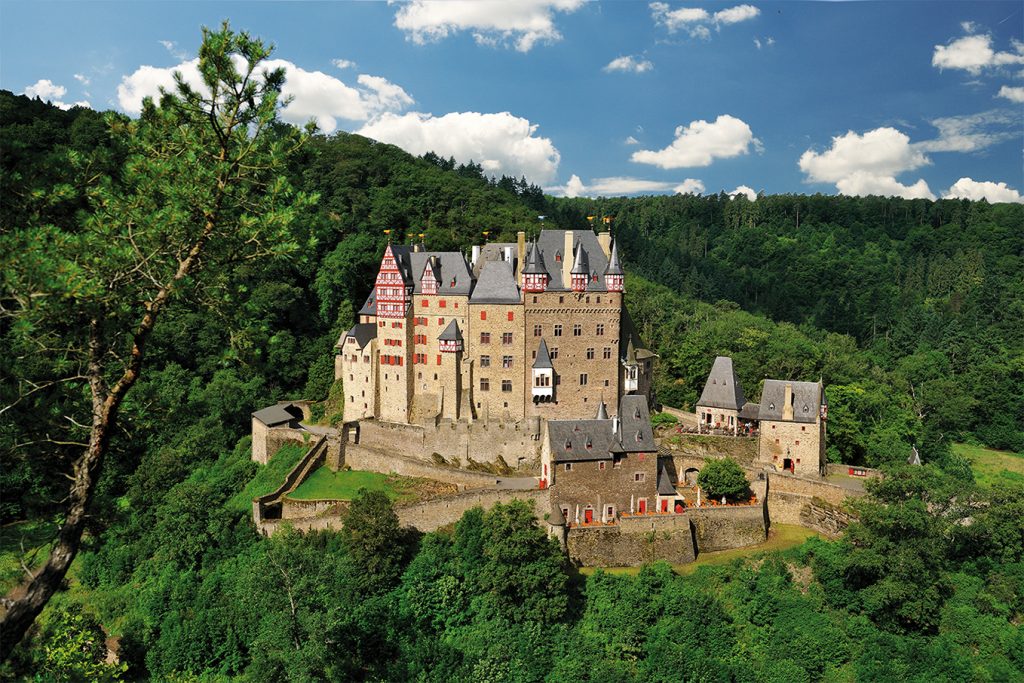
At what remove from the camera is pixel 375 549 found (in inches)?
1216

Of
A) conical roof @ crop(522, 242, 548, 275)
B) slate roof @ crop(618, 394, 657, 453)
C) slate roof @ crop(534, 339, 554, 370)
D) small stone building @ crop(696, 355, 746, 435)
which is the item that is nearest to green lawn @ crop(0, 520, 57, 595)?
slate roof @ crop(618, 394, 657, 453)

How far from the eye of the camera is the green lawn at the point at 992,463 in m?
51.9

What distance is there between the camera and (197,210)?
10.9m

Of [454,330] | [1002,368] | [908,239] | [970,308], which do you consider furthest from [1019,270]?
[454,330]

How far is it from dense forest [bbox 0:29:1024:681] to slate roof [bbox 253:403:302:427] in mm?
2808

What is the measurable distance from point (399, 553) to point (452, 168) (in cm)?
8340

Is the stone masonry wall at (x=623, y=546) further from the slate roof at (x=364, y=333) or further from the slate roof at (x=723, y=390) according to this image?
the slate roof at (x=364, y=333)

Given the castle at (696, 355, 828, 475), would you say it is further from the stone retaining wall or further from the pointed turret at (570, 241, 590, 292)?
the stone retaining wall

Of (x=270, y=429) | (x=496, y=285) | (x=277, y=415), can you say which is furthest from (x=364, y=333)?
(x=496, y=285)

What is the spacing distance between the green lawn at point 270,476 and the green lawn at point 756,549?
18211 mm

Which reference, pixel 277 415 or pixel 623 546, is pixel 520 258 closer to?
pixel 623 546

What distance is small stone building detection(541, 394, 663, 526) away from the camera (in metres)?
34.0

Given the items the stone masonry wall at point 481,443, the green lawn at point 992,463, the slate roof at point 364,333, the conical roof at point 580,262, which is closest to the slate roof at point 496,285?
the conical roof at point 580,262

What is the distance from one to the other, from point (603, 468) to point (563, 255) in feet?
44.1
